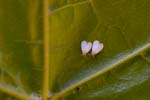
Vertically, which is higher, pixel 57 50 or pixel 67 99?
pixel 57 50

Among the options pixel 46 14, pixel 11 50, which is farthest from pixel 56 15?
pixel 11 50

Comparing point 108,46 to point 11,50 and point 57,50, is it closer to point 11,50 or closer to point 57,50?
point 57,50

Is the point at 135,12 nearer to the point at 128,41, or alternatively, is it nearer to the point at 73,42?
the point at 128,41

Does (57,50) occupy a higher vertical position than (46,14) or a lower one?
lower

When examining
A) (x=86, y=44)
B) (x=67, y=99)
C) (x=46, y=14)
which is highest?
(x=46, y=14)

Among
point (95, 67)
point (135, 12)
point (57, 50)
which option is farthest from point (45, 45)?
point (135, 12)
